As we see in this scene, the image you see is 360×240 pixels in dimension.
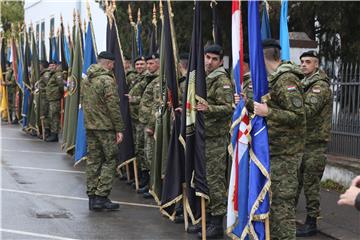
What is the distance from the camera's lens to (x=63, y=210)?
25.1 ft

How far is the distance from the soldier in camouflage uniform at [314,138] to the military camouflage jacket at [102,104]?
2520 millimetres

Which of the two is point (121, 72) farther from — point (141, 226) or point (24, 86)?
point (24, 86)

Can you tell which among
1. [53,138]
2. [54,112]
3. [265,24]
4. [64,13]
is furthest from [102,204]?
[64,13]

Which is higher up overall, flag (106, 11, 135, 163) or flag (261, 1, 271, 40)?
flag (261, 1, 271, 40)

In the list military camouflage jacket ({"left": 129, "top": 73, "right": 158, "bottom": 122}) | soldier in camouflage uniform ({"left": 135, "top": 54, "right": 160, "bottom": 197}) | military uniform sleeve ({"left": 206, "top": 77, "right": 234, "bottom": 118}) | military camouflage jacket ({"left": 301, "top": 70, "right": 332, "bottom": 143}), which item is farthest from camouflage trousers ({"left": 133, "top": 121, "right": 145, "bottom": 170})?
military camouflage jacket ({"left": 301, "top": 70, "right": 332, "bottom": 143})

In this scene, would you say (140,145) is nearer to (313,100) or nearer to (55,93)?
(313,100)

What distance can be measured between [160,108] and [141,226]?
1.68 meters

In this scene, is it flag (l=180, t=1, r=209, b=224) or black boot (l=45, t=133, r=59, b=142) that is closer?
flag (l=180, t=1, r=209, b=224)

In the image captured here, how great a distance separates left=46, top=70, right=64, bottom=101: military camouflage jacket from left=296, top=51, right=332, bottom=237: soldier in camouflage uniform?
28.5ft

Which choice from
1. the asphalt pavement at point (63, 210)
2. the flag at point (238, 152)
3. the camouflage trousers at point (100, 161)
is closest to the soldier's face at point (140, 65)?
the asphalt pavement at point (63, 210)

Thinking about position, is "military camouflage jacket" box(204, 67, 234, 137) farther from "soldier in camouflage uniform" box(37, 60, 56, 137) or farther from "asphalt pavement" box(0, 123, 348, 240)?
"soldier in camouflage uniform" box(37, 60, 56, 137)

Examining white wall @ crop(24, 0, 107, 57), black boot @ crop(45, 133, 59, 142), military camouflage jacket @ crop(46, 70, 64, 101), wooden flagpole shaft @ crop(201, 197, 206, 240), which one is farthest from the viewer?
white wall @ crop(24, 0, 107, 57)

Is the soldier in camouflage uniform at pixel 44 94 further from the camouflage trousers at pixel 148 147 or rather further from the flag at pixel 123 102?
the camouflage trousers at pixel 148 147

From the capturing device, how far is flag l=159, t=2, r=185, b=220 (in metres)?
6.92
